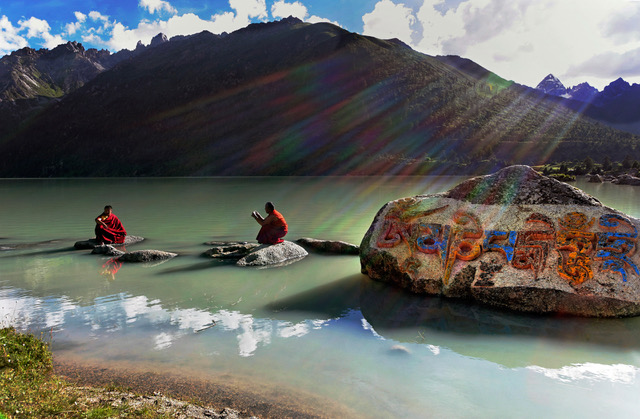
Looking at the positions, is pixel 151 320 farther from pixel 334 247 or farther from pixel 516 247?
pixel 334 247

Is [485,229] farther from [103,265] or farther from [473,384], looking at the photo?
[103,265]

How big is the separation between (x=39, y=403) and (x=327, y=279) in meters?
7.20

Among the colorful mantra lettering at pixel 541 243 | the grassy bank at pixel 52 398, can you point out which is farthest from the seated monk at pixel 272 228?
the grassy bank at pixel 52 398

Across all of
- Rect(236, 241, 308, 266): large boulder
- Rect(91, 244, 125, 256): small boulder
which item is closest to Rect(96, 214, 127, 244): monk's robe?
Rect(91, 244, 125, 256): small boulder

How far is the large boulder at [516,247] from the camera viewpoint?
7551 mm

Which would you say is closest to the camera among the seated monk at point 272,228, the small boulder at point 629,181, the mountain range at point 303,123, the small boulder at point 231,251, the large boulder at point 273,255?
the large boulder at point 273,255

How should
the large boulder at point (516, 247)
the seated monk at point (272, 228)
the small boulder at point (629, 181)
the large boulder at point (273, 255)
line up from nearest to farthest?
the large boulder at point (516, 247) < the large boulder at point (273, 255) < the seated monk at point (272, 228) < the small boulder at point (629, 181)

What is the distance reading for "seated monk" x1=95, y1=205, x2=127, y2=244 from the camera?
15.4m

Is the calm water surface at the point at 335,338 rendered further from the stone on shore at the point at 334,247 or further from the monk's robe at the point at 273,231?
the monk's robe at the point at 273,231

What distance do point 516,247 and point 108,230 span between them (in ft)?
45.4

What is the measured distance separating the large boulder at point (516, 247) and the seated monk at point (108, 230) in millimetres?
10566

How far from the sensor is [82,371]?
5816 millimetres

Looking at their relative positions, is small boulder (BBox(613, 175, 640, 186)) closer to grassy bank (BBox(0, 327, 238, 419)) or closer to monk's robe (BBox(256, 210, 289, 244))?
monk's robe (BBox(256, 210, 289, 244))

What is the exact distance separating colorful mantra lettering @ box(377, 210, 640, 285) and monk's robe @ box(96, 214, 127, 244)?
38.0 ft
